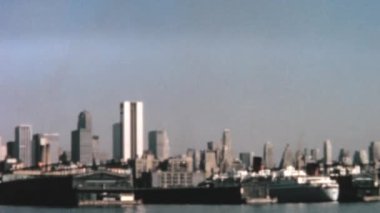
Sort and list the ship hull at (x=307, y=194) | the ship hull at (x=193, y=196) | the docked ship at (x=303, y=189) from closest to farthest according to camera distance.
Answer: the ship hull at (x=193, y=196), the ship hull at (x=307, y=194), the docked ship at (x=303, y=189)

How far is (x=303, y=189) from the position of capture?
356 ft

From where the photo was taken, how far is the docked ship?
107812 millimetres

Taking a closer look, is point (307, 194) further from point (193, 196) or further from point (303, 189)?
point (193, 196)

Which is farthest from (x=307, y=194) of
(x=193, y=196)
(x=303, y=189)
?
(x=193, y=196)

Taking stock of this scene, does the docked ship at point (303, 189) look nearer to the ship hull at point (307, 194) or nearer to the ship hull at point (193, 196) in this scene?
the ship hull at point (307, 194)

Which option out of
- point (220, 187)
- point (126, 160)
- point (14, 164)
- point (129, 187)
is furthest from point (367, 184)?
point (14, 164)

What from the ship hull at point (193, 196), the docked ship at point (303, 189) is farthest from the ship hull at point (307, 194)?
the ship hull at point (193, 196)

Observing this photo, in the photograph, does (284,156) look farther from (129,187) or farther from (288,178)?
(129,187)

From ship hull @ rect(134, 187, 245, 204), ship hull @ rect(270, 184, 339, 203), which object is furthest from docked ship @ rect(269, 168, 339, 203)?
ship hull @ rect(134, 187, 245, 204)

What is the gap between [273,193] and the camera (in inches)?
4414

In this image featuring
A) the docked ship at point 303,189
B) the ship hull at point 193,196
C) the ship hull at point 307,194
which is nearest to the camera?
the ship hull at point 193,196

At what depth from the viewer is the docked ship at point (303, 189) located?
4245 inches

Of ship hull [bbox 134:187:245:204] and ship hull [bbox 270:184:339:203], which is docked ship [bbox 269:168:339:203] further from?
ship hull [bbox 134:187:245:204]

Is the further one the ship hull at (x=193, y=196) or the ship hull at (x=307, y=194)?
the ship hull at (x=307, y=194)
